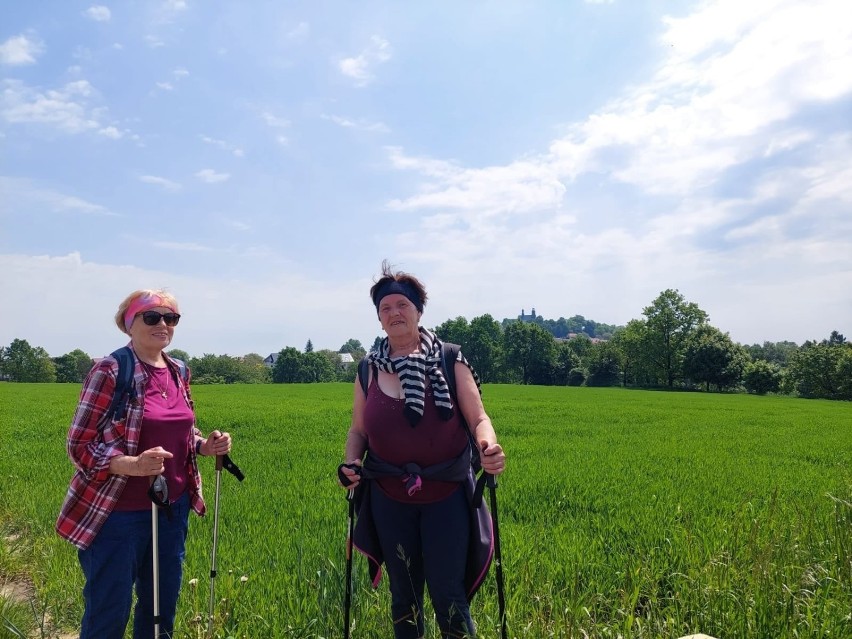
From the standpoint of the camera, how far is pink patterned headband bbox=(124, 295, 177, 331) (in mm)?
2596

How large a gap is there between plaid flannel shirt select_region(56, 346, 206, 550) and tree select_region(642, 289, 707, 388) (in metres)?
61.4

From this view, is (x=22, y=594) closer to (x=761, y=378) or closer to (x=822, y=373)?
(x=761, y=378)

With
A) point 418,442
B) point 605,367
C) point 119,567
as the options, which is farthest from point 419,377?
point 605,367

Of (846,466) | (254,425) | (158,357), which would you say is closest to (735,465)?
(846,466)

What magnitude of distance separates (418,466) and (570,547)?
247cm

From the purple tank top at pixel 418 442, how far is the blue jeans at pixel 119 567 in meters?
1.10

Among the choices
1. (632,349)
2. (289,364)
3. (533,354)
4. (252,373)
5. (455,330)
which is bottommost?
(252,373)

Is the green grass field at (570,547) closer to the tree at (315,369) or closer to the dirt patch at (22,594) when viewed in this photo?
the dirt patch at (22,594)

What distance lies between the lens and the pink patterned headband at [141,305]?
2.60m

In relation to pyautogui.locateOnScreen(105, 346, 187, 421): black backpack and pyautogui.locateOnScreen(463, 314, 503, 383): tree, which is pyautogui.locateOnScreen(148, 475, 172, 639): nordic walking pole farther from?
A: pyautogui.locateOnScreen(463, 314, 503, 383): tree

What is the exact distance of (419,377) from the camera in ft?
8.27

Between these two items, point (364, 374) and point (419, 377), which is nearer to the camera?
point (419, 377)

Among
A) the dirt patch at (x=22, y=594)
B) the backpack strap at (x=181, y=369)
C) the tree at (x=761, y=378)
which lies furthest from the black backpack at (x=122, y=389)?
the tree at (x=761, y=378)

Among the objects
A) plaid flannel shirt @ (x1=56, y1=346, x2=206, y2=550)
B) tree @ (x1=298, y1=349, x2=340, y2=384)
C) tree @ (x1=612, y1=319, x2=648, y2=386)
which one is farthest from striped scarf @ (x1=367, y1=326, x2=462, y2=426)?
tree @ (x1=298, y1=349, x2=340, y2=384)
